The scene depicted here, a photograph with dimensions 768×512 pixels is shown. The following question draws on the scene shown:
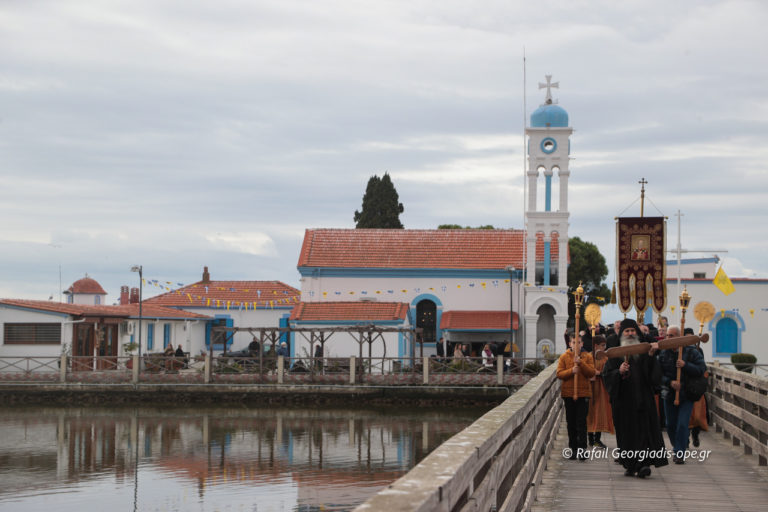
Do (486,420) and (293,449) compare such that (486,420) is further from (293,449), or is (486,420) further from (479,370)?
(479,370)

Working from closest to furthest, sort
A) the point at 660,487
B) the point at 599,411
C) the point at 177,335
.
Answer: the point at 660,487
the point at 599,411
the point at 177,335

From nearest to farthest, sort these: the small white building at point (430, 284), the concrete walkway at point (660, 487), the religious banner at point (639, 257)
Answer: the concrete walkway at point (660, 487)
the religious banner at point (639, 257)
the small white building at point (430, 284)

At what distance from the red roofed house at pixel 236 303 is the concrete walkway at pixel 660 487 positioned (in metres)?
39.8

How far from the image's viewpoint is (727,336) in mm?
37844

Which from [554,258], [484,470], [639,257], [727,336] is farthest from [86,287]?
[484,470]

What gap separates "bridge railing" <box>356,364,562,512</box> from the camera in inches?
141

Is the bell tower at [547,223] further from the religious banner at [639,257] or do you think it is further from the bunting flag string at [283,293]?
the religious banner at [639,257]

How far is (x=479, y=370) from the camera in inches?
1335

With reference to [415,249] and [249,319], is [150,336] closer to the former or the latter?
[249,319]

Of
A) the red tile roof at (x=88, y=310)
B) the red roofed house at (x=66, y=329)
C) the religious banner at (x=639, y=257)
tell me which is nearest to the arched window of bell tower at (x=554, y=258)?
the religious banner at (x=639, y=257)

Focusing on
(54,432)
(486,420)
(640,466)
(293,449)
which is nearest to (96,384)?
(54,432)

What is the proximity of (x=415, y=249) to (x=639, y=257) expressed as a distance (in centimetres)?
2089

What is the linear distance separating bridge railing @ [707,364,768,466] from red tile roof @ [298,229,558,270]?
29126 millimetres

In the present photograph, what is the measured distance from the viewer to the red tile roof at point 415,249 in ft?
145
